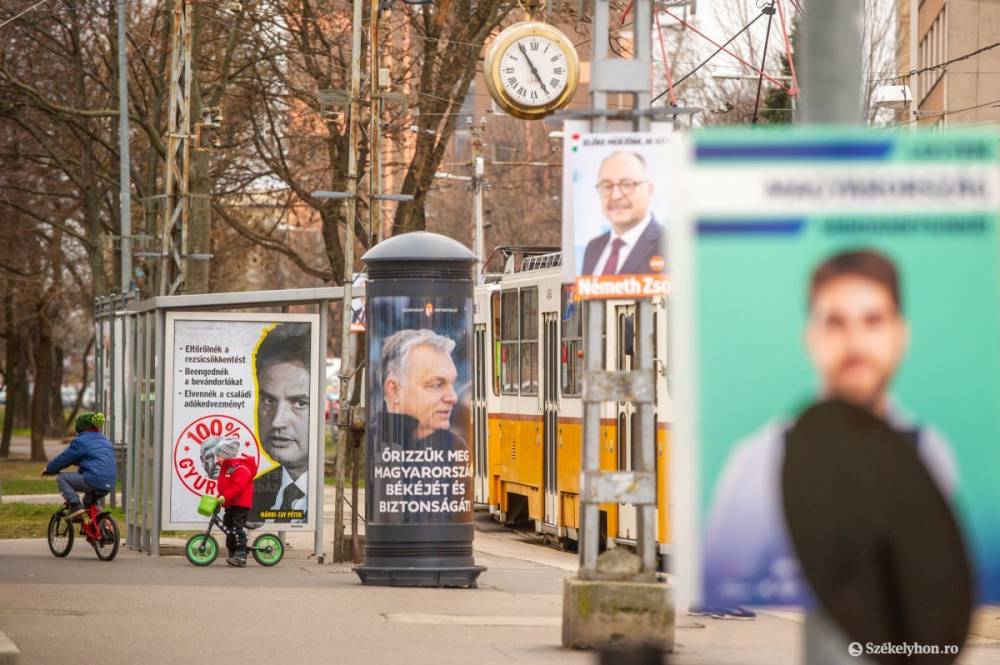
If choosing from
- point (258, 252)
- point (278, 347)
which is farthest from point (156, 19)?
point (278, 347)

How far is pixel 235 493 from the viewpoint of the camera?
17.1 metres

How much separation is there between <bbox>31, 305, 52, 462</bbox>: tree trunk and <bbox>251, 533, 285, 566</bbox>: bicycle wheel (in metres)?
29.7

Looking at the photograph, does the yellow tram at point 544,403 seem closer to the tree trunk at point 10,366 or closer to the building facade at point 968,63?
the building facade at point 968,63

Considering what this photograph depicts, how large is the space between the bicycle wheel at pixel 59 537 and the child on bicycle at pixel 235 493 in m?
1.83

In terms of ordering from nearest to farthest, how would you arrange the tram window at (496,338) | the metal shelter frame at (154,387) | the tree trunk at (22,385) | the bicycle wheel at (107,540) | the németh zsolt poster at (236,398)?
the bicycle wheel at (107,540) → the metal shelter frame at (154,387) → the németh zsolt poster at (236,398) → the tram window at (496,338) → the tree trunk at (22,385)

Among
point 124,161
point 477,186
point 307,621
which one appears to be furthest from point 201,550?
point 477,186

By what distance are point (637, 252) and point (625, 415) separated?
8.79 metres

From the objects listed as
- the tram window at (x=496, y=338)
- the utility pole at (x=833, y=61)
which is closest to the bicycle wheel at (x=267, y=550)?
the tram window at (x=496, y=338)

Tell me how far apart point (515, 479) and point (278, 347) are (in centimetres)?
613

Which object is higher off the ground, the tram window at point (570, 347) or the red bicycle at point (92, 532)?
the tram window at point (570, 347)

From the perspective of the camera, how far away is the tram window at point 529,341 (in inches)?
883

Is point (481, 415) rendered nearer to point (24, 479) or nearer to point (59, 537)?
point (59, 537)

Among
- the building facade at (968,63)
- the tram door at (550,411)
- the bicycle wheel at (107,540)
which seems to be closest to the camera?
the bicycle wheel at (107,540)

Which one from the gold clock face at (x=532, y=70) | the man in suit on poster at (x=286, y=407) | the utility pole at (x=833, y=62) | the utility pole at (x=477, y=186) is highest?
the utility pole at (x=477, y=186)
